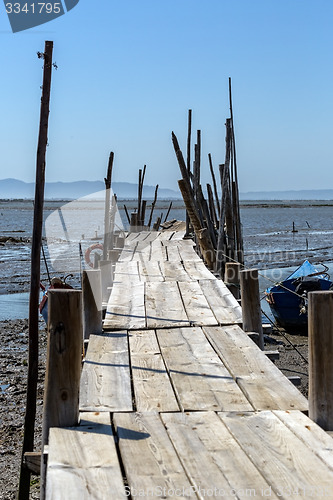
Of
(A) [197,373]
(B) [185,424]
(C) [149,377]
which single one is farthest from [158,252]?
(B) [185,424]

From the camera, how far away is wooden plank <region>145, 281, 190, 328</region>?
7395mm

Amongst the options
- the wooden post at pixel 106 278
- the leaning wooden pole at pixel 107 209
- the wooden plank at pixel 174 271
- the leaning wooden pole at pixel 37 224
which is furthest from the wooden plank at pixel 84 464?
the leaning wooden pole at pixel 107 209

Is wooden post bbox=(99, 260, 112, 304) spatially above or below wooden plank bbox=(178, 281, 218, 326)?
above

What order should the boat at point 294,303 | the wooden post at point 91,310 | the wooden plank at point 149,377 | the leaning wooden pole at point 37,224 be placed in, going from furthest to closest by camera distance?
the boat at point 294,303
the leaning wooden pole at point 37,224
the wooden post at point 91,310
the wooden plank at point 149,377

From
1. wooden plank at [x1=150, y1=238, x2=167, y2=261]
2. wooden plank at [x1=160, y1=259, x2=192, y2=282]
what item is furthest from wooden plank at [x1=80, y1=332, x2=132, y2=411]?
wooden plank at [x1=150, y1=238, x2=167, y2=261]

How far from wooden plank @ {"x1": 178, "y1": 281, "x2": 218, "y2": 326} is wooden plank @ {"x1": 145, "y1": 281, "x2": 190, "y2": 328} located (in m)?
0.08

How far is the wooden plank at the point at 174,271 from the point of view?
34.4 feet

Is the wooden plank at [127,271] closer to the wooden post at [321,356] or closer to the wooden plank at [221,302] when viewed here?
the wooden plank at [221,302]

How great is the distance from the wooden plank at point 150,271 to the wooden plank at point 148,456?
606 cm

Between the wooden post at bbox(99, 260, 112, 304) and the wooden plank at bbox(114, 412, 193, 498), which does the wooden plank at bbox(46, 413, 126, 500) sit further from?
the wooden post at bbox(99, 260, 112, 304)

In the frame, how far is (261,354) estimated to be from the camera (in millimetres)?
6020

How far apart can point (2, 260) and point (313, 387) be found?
29.6m

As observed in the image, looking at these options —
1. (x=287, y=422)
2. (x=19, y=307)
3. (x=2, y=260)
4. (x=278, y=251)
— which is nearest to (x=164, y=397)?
(x=287, y=422)

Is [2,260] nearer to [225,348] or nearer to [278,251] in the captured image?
[278,251]
